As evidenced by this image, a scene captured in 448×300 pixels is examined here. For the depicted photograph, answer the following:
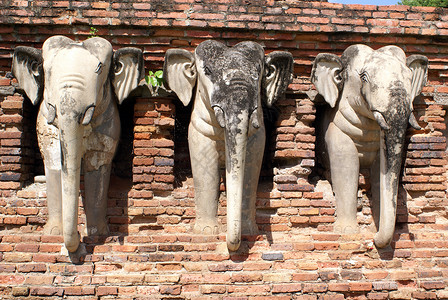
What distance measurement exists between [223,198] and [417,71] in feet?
7.42

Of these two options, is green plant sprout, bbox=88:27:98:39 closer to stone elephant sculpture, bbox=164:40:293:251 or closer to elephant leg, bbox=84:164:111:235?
stone elephant sculpture, bbox=164:40:293:251

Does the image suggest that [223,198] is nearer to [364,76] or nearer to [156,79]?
[156,79]

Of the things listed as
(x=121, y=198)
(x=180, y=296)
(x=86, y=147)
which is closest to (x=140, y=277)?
(x=180, y=296)

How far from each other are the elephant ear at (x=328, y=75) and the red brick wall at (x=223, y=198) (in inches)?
8.3

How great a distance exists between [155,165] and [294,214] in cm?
142

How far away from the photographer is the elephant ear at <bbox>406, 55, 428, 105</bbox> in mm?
5148

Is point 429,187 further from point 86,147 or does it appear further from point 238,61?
point 86,147

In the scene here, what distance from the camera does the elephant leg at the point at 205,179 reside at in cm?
489

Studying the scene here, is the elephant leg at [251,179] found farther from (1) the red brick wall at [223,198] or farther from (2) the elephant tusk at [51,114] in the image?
(2) the elephant tusk at [51,114]

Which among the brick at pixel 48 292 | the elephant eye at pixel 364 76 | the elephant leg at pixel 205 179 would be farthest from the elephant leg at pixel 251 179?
the brick at pixel 48 292

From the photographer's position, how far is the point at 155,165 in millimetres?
5098

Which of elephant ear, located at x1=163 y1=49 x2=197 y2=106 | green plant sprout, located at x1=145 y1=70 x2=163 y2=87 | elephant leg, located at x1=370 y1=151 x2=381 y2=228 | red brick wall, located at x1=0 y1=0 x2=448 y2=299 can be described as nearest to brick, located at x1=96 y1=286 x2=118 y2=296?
red brick wall, located at x1=0 y1=0 x2=448 y2=299

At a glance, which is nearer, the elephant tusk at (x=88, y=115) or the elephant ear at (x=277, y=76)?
the elephant tusk at (x=88, y=115)

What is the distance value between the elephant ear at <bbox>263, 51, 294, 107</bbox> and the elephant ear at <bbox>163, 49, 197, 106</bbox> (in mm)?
692
